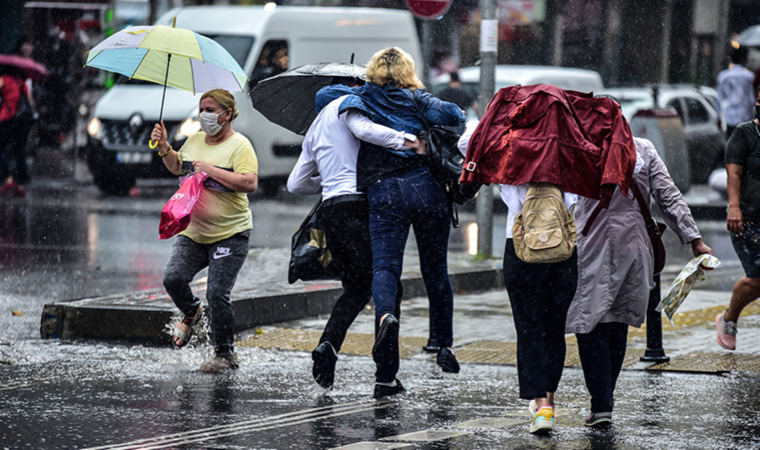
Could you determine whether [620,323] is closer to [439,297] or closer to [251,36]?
[439,297]

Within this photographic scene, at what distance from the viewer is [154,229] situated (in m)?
14.1

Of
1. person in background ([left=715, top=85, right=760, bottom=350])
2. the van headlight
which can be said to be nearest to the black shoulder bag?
person in background ([left=715, top=85, right=760, bottom=350])

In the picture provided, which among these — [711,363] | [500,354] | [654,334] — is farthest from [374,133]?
[711,363]

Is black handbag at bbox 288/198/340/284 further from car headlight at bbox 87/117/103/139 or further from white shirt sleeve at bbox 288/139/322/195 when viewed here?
car headlight at bbox 87/117/103/139

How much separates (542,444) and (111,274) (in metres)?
6.30

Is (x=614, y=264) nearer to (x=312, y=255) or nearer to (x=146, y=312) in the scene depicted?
(x=312, y=255)

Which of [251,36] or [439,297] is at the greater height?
[251,36]

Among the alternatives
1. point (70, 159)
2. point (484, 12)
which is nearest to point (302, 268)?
point (484, 12)

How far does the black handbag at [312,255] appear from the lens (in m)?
6.51

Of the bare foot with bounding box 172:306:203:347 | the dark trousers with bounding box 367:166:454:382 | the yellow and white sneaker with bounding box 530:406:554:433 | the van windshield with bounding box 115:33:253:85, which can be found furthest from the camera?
the van windshield with bounding box 115:33:253:85

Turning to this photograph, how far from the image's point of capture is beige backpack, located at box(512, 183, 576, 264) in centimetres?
526

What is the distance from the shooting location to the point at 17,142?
17.4 metres

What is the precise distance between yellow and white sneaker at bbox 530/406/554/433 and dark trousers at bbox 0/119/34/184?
43.9 feet

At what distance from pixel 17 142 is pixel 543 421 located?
13472mm
